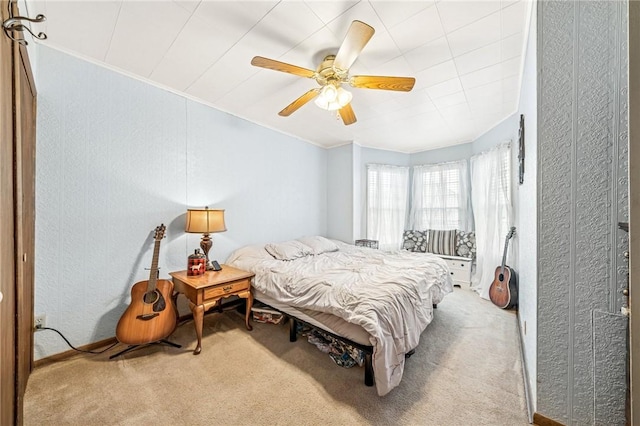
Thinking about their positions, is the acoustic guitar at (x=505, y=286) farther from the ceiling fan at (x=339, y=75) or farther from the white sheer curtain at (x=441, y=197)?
the ceiling fan at (x=339, y=75)

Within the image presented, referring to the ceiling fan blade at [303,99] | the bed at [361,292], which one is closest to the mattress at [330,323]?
the bed at [361,292]

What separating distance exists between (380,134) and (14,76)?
371 cm

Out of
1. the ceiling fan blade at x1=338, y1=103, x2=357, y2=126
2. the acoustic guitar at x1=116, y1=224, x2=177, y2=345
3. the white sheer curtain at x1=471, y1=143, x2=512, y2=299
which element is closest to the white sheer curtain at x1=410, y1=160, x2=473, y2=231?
the white sheer curtain at x1=471, y1=143, x2=512, y2=299

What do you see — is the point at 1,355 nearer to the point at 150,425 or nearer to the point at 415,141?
the point at 150,425

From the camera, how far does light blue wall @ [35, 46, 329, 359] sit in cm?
192

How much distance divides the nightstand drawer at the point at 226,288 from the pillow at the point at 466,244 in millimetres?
3458

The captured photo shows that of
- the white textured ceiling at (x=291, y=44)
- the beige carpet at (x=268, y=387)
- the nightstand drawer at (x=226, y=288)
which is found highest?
the white textured ceiling at (x=291, y=44)

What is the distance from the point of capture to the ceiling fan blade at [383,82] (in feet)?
5.97

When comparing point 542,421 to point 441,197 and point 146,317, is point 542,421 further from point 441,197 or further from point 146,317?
point 441,197

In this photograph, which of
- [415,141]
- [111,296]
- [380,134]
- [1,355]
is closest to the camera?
[1,355]

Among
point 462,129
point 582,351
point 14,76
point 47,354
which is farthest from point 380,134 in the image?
point 47,354

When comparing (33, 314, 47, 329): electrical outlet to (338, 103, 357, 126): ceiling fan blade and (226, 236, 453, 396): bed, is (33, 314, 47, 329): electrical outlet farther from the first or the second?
(338, 103, 357, 126): ceiling fan blade

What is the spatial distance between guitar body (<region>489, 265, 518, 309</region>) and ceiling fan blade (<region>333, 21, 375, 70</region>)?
10.3 ft

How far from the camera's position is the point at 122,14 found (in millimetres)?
1623
